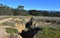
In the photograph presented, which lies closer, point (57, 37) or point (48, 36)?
point (57, 37)

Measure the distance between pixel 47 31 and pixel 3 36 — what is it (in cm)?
352

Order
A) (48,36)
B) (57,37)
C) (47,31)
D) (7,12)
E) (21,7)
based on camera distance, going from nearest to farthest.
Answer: (57,37)
(48,36)
(47,31)
(7,12)
(21,7)

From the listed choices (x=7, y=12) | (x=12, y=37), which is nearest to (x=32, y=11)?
(x=7, y=12)

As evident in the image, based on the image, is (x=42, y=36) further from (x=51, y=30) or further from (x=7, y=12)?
(x=7, y=12)

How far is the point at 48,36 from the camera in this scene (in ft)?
44.4

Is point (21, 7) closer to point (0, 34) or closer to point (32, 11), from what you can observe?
point (32, 11)

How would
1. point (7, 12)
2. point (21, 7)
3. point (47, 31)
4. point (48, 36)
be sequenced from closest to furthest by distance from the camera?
point (48, 36) → point (47, 31) → point (7, 12) → point (21, 7)

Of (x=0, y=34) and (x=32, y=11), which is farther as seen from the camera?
(x=32, y=11)

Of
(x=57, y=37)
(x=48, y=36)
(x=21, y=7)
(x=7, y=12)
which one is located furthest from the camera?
(x=21, y=7)

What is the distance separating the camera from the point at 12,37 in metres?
15.2

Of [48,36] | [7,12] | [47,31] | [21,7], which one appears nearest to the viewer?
Result: [48,36]

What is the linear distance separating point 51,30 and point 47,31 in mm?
586

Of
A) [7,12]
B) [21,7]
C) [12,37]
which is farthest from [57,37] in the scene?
[21,7]

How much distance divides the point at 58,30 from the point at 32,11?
62678 millimetres
